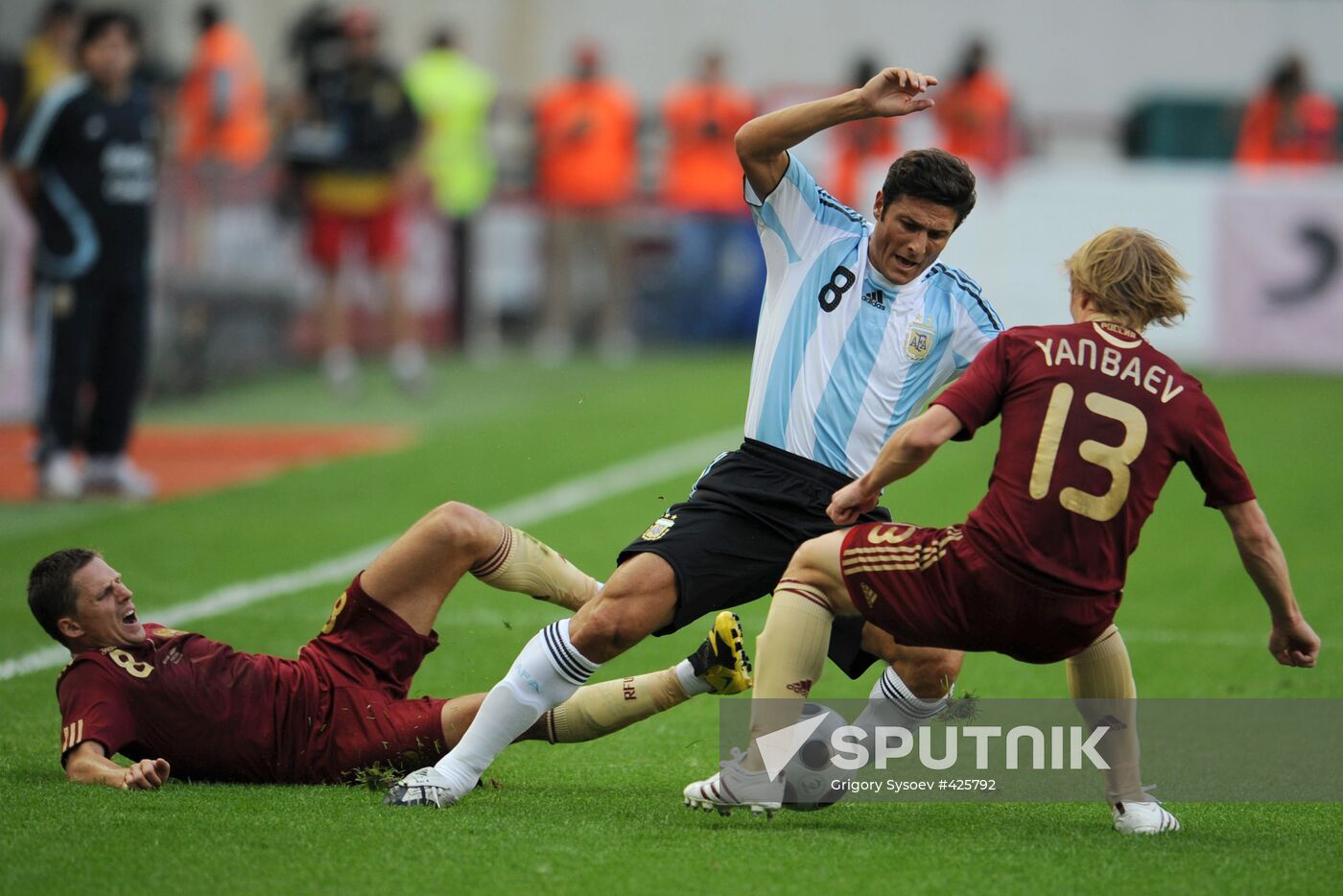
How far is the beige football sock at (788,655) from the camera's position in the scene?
4938mm

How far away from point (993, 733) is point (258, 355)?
12.5 meters

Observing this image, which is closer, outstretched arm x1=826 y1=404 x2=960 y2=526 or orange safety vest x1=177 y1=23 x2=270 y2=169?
outstretched arm x1=826 y1=404 x2=960 y2=526

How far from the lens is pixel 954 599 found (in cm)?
481

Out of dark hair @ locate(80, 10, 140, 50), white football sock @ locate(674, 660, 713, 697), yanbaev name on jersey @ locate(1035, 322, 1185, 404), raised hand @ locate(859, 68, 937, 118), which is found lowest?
white football sock @ locate(674, 660, 713, 697)

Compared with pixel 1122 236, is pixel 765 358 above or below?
below

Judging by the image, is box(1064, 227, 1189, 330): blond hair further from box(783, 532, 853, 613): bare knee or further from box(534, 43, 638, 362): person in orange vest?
box(534, 43, 638, 362): person in orange vest

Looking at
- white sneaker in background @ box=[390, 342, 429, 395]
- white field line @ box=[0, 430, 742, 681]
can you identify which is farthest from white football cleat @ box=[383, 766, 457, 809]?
white sneaker in background @ box=[390, 342, 429, 395]

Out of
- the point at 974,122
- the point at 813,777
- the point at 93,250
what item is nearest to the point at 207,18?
the point at 974,122

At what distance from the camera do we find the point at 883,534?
16.1ft

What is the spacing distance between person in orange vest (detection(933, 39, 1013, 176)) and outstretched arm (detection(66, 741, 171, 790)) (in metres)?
14.3

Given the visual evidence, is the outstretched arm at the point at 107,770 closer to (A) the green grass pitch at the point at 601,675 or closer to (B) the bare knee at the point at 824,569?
(A) the green grass pitch at the point at 601,675

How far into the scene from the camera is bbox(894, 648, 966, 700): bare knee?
213 inches

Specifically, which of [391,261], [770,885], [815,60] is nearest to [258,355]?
[391,261]

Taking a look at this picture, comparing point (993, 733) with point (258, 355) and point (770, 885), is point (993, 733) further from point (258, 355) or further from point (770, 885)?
point (258, 355)
